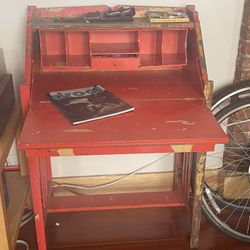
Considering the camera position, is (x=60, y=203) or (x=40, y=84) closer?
(x=40, y=84)

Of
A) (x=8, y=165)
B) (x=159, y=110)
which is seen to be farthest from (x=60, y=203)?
(x=159, y=110)

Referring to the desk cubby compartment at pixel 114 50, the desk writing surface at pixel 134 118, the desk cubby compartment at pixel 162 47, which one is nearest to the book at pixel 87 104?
the desk writing surface at pixel 134 118

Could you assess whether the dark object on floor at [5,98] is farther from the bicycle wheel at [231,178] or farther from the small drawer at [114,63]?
the bicycle wheel at [231,178]

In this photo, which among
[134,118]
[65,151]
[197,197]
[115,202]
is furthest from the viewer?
[115,202]

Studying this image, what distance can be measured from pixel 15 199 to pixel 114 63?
698 millimetres

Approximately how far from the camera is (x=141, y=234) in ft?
5.87

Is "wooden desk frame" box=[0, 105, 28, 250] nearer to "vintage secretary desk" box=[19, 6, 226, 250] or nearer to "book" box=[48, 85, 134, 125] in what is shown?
"vintage secretary desk" box=[19, 6, 226, 250]

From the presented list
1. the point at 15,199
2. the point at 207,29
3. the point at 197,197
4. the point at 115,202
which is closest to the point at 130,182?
the point at 115,202

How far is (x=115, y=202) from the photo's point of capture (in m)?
1.69

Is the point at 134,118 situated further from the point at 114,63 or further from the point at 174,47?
the point at 174,47

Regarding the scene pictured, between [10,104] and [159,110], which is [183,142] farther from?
[10,104]

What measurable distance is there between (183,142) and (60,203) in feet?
2.36

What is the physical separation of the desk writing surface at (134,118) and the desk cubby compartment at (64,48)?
57 millimetres

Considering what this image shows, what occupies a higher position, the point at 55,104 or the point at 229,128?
the point at 55,104
